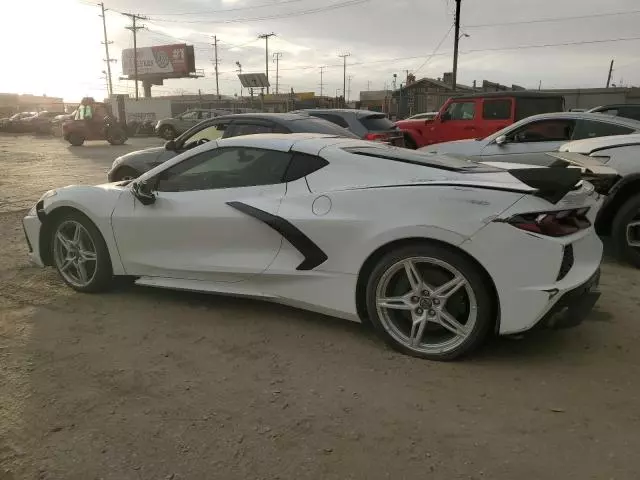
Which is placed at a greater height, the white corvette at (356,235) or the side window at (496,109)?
the side window at (496,109)

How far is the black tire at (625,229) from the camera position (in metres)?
5.29

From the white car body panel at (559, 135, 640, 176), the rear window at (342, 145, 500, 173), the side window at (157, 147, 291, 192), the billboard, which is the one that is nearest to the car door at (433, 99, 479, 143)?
the white car body panel at (559, 135, 640, 176)

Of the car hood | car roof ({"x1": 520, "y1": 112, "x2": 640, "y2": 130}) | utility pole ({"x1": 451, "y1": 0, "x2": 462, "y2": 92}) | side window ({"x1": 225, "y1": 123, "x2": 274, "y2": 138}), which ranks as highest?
utility pole ({"x1": 451, "y1": 0, "x2": 462, "y2": 92})

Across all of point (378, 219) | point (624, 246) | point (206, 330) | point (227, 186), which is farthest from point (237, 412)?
point (624, 246)

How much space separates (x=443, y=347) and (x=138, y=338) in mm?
2044

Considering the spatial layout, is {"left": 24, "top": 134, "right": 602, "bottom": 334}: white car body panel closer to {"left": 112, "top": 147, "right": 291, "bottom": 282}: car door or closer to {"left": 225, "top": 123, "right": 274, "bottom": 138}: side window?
{"left": 112, "top": 147, "right": 291, "bottom": 282}: car door

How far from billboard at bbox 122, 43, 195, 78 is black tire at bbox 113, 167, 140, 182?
207 ft

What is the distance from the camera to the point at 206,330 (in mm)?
3918

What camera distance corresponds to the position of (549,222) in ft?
10.4

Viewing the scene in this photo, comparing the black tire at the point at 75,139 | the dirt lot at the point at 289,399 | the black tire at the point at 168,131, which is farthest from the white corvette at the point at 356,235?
the black tire at the point at 168,131

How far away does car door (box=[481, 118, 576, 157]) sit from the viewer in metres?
7.75

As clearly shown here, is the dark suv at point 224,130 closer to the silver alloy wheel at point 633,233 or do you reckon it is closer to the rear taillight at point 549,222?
the silver alloy wheel at point 633,233

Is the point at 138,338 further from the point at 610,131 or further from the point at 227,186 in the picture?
the point at 610,131

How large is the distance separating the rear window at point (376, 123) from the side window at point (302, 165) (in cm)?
666
